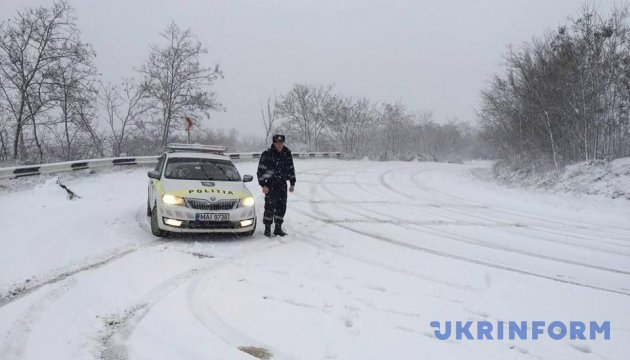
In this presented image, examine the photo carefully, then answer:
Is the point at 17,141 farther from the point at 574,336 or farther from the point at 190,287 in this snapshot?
the point at 574,336

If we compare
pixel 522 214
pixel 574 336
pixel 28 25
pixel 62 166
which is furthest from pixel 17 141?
pixel 574 336

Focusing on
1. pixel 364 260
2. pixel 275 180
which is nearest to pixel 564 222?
pixel 364 260

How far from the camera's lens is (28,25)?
63.1 feet

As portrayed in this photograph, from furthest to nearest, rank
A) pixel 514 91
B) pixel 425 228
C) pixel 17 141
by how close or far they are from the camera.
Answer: pixel 514 91 → pixel 17 141 → pixel 425 228

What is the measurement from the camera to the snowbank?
14.4 m

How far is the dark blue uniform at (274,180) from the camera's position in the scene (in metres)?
8.32

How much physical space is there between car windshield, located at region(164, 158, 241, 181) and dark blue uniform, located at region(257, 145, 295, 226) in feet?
3.50

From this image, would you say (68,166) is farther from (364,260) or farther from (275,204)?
(364,260)

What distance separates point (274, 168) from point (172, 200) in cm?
196

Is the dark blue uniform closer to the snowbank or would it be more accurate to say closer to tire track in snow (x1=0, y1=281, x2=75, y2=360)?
tire track in snow (x1=0, y1=281, x2=75, y2=360)

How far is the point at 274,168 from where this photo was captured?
330 inches

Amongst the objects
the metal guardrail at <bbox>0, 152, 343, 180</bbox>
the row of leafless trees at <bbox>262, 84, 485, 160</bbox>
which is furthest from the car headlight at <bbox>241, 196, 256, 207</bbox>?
the row of leafless trees at <bbox>262, 84, 485, 160</bbox>

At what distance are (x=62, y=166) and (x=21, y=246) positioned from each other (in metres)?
8.41

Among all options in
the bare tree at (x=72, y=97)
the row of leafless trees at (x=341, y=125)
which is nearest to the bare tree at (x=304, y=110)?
the row of leafless trees at (x=341, y=125)
